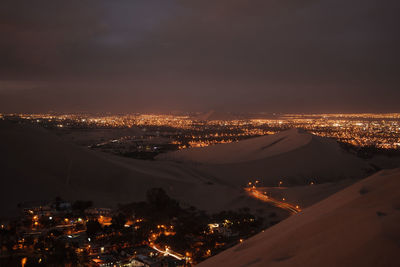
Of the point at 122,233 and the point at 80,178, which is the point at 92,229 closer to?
the point at 122,233

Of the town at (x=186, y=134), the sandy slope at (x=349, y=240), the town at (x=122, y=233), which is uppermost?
the sandy slope at (x=349, y=240)

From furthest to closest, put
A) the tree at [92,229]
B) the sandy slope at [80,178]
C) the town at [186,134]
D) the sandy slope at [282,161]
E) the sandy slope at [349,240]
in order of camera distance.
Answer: the town at [186,134] < the sandy slope at [282,161] < the sandy slope at [80,178] < the tree at [92,229] < the sandy slope at [349,240]

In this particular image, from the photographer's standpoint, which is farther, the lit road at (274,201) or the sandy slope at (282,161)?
the sandy slope at (282,161)

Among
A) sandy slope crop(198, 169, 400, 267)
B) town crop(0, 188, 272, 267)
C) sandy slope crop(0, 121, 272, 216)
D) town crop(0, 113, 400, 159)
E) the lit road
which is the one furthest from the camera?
town crop(0, 113, 400, 159)

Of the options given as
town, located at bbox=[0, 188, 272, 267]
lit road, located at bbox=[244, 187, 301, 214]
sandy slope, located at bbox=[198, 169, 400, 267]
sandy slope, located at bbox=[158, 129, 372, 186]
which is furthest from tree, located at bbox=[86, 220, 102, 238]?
sandy slope, located at bbox=[158, 129, 372, 186]

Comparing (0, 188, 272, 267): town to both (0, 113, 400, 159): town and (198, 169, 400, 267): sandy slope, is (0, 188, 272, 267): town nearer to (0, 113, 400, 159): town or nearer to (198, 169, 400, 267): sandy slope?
(198, 169, 400, 267): sandy slope

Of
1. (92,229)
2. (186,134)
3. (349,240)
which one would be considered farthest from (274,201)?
(186,134)

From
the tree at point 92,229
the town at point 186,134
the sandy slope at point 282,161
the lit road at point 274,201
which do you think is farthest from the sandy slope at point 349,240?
the town at point 186,134

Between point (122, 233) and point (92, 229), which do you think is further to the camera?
point (122, 233)

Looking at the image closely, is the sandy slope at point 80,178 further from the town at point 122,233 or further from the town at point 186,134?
the town at point 186,134
